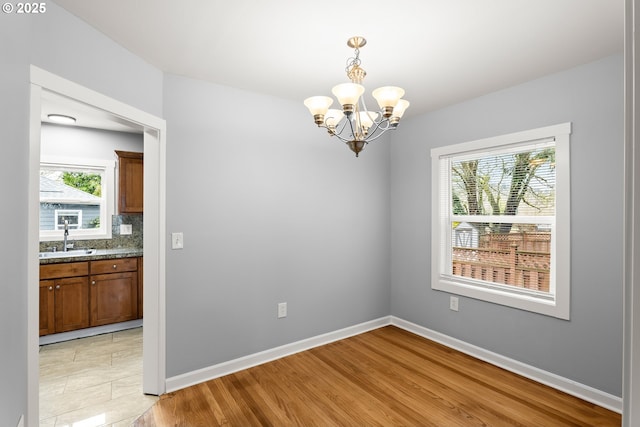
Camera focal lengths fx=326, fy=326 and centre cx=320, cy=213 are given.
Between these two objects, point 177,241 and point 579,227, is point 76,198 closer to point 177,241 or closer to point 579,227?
point 177,241

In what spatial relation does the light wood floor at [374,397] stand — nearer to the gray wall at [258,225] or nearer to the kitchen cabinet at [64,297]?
the gray wall at [258,225]


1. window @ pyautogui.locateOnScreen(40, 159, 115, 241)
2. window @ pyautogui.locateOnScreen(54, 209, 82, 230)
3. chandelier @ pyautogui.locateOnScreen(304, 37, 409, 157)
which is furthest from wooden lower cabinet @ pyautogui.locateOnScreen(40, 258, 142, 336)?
chandelier @ pyautogui.locateOnScreen(304, 37, 409, 157)

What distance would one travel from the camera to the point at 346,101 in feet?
5.83

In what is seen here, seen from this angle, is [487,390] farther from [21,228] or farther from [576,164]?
[21,228]

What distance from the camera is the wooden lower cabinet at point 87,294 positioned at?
11.2ft

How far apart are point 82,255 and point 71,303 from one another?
521 mm

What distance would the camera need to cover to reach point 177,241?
101 inches

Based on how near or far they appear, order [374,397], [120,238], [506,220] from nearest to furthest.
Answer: [374,397], [506,220], [120,238]

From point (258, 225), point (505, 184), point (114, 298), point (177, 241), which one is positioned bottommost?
point (114, 298)

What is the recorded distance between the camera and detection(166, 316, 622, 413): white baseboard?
7.88ft

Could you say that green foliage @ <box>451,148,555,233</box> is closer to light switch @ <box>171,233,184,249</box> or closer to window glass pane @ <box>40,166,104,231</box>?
light switch @ <box>171,233,184,249</box>

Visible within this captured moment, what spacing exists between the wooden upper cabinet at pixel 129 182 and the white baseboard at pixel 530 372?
12.0 ft

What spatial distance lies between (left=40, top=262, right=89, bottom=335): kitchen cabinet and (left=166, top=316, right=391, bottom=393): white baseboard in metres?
1.83

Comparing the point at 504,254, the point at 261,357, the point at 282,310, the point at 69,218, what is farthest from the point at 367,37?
the point at 69,218
